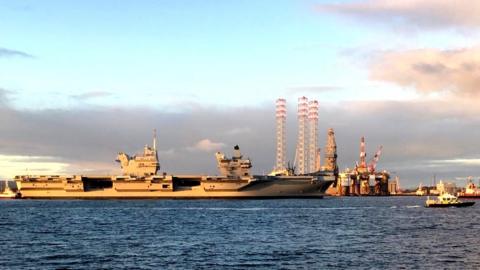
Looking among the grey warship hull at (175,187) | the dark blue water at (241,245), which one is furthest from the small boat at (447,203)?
the dark blue water at (241,245)

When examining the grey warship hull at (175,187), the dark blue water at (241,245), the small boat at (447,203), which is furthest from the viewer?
the grey warship hull at (175,187)

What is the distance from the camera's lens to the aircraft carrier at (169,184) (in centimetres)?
13238

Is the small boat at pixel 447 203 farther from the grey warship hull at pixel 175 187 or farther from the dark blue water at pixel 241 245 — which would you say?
the dark blue water at pixel 241 245

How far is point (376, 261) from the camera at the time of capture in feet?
121

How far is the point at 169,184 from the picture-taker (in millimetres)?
134125

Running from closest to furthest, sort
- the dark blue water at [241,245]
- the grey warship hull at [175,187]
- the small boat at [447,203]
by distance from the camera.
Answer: the dark blue water at [241,245], the small boat at [447,203], the grey warship hull at [175,187]

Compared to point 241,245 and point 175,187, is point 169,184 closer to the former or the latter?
point 175,187

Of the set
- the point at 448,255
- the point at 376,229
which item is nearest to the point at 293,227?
the point at 376,229

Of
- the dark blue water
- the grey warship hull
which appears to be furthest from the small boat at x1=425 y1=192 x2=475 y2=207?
the dark blue water

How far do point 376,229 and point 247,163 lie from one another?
7805cm

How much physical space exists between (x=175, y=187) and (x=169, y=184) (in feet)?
6.31

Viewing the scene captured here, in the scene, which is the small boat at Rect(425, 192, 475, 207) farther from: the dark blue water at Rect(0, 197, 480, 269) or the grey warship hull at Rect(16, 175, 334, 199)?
the dark blue water at Rect(0, 197, 480, 269)

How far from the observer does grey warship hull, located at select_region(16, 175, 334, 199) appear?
132m

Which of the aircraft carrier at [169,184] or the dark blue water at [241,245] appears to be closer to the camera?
the dark blue water at [241,245]
